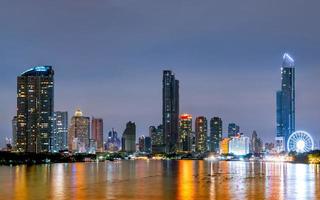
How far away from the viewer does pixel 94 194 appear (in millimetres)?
78188

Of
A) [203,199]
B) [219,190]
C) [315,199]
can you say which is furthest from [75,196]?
[315,199]

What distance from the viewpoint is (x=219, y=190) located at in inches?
3354

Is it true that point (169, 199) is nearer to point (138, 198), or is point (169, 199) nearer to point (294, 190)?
point (138, 198)

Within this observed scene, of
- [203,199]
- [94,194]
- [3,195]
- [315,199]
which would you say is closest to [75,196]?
[94,194]

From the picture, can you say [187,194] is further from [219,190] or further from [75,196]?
[75,196]

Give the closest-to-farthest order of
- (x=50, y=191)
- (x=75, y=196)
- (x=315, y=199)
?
(x=315, y=199) → (x=75, y=196) → (x=50, y=191)

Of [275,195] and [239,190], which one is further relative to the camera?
[239,190]

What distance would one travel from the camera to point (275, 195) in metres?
76.6

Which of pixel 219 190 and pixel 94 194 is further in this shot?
pixel 219 190

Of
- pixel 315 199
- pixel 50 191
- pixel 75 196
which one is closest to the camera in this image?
pixel 315 199

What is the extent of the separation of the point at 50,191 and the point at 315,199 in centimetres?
3732

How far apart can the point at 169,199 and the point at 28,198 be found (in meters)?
17.3

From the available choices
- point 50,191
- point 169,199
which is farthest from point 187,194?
point 50,191

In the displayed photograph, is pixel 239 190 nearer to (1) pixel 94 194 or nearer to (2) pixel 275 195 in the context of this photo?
(2) pixel 275 195
